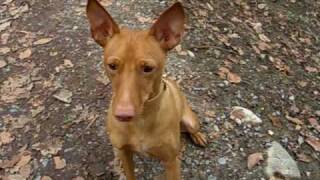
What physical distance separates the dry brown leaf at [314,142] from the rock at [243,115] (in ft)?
1.65

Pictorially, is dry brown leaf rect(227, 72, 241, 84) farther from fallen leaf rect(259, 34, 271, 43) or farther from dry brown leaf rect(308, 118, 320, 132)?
fallen leaf rect(259, 34, 271, 43)

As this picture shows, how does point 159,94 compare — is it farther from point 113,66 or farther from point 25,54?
point 25,54

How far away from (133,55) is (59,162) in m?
1.82

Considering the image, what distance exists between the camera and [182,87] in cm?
552

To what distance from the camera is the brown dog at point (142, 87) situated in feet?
11.0

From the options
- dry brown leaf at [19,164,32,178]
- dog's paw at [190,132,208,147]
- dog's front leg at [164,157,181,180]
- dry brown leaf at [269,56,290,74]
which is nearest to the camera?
dog's front leg at [164,157,181,180]

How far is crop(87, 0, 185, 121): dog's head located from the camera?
10.9 ft

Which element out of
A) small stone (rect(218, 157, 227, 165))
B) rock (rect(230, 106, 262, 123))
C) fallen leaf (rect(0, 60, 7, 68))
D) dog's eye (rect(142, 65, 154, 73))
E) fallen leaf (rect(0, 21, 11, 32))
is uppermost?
dog's eye (rect(142, 65, 154, 73))

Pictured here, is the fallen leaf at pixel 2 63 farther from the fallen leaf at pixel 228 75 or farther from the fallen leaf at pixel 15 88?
the fallen leaf at pixel 228 75

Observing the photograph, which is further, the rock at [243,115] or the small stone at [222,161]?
the rock at [243,115]

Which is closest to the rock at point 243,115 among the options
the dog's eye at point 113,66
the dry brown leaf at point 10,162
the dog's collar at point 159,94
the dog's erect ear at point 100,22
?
the dog's collar at point 159,94

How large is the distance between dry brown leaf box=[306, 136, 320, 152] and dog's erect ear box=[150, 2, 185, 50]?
2.33 meters

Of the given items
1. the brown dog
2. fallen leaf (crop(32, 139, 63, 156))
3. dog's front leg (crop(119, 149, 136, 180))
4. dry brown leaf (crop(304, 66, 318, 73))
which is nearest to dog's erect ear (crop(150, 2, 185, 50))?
the brown dog

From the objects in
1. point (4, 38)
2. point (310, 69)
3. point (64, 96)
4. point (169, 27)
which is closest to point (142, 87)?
point (169, 27)
